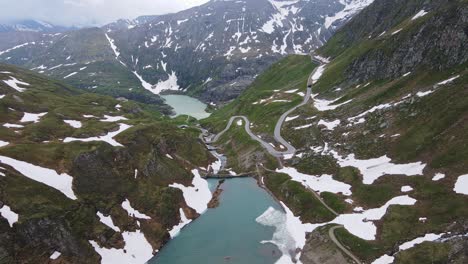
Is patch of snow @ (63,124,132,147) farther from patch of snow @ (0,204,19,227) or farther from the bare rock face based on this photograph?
the bare rock face

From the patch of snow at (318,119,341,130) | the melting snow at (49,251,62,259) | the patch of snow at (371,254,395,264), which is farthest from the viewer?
the patch of snow at (318,119,341,130)

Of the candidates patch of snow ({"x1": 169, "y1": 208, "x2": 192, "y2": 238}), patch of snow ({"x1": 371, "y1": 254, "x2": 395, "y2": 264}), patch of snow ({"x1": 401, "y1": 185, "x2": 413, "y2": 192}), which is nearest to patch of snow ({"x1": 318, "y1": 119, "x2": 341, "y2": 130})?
patch of snow ({"x1": 401, "y1": 185, "x2": 413, "y2": 192})

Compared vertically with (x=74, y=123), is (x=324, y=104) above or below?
below

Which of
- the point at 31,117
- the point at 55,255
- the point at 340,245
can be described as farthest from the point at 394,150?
the point at 31,117

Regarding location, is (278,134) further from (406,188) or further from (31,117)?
(31,117)

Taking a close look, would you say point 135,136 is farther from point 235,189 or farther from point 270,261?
point 270,261

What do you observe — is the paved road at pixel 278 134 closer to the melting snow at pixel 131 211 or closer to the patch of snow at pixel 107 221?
the melting snow at pixel 131 211
